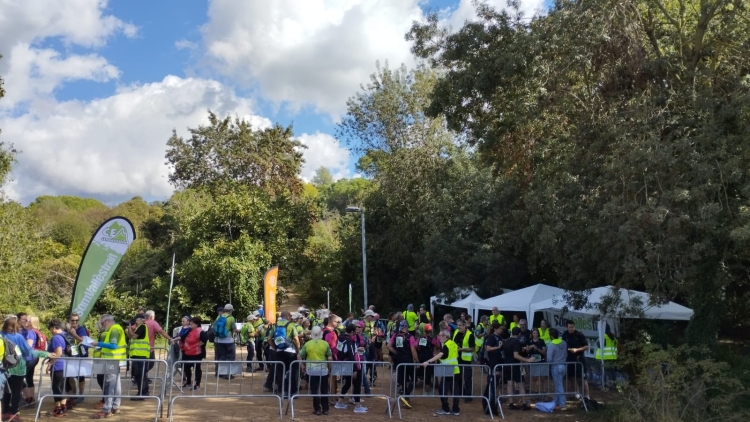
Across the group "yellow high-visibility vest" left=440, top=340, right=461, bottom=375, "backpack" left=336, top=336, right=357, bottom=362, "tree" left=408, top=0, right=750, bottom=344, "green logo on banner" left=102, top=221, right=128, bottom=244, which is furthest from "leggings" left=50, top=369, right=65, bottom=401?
"tree" left=408, top=0, right=750, bottom=344

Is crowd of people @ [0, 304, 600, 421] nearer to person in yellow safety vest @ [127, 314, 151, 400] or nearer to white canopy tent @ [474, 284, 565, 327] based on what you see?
person in yellow safety vest @ [127, 314, 151, 400]

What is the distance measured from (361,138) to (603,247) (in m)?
26.4

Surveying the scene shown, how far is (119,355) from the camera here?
1074cm

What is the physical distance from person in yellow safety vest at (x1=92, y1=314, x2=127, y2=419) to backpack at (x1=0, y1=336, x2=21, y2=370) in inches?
64.2

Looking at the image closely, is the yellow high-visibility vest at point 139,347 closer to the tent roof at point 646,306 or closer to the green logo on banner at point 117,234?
the green logo on banner at point 117,234

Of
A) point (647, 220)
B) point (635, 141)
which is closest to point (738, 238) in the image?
point (647, 220)

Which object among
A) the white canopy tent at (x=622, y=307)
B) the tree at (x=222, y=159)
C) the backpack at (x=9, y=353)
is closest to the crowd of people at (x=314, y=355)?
the backpack at (x=9, y=353)

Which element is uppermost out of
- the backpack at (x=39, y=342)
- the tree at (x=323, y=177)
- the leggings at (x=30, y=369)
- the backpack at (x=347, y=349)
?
the tree at (x=323, y=177)

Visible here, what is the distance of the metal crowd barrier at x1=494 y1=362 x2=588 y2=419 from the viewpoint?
1170 cm

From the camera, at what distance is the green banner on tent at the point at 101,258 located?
43.8 feet

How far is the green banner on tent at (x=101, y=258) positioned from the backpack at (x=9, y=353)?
4155 mm

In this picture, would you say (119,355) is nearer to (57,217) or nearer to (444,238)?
(444,238)

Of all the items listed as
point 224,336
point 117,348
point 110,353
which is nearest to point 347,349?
point 224,336

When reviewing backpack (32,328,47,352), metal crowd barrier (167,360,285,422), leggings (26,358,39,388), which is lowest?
metal crowd barrier (167,360,285,422)
